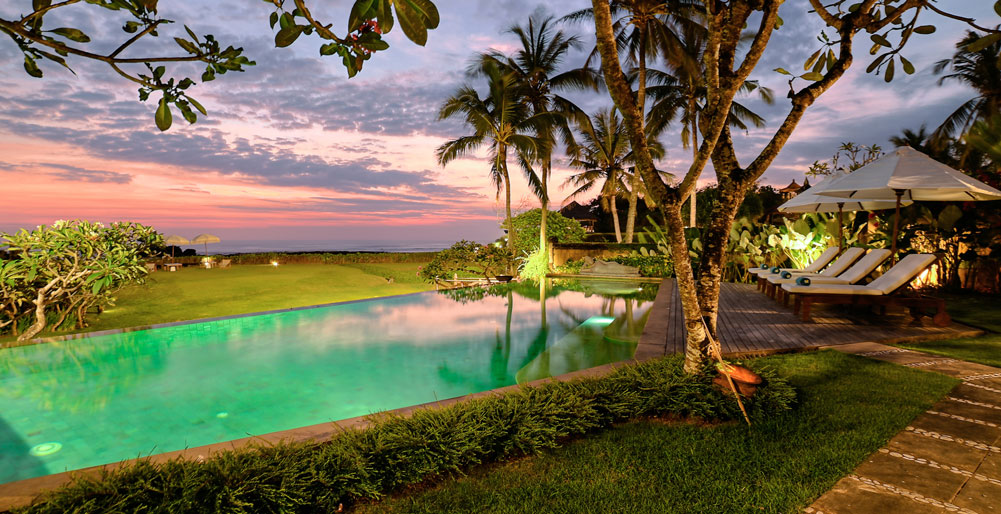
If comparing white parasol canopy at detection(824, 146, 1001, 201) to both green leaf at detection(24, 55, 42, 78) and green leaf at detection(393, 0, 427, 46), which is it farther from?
green leaf at detection(24, 55, 42, 78)

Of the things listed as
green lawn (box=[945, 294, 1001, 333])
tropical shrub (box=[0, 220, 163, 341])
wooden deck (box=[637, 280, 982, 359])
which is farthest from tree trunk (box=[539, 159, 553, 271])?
tropical shrub (box=[0, 220, 163, 341])

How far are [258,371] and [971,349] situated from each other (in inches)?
320

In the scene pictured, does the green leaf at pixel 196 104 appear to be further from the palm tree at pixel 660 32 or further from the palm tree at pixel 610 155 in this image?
the palm tree at pixel 610 155

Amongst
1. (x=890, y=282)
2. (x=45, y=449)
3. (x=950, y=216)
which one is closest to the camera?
(x=45, y=449)

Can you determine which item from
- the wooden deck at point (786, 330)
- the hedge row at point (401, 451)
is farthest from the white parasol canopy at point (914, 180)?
the hedge row at point (401, 451)

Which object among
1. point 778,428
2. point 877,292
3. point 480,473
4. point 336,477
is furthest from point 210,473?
point 877,292

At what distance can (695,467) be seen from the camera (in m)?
2.48

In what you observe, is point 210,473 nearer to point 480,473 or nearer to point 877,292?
point 480,473

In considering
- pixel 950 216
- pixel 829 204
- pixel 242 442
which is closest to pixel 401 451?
pixel 242 442

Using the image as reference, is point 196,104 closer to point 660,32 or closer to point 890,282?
point 890,282

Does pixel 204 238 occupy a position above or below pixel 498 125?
below

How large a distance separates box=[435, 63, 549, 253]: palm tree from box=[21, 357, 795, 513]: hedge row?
11.5 m

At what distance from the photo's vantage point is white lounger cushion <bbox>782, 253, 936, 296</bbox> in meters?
5.93

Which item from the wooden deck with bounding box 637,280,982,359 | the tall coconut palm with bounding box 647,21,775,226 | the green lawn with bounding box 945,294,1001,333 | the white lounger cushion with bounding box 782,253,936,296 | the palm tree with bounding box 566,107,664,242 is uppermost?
the tall coconut palm with bounding box 647,21,775,226
